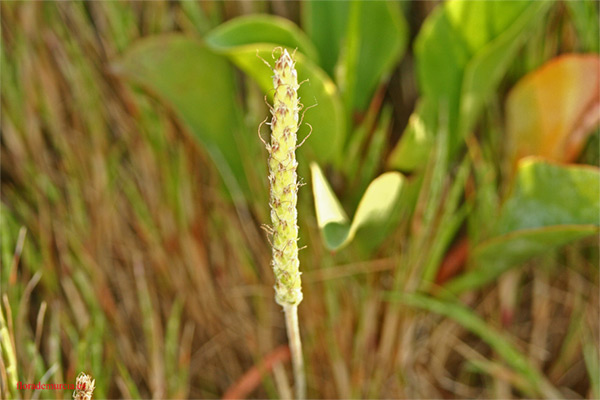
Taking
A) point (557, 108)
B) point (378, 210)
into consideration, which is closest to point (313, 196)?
point (378, 210)

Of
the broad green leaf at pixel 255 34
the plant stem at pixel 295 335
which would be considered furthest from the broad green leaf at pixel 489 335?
the broad green leaf at pixel 255 34

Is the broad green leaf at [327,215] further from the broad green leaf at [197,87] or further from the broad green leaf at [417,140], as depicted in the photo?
the broad green leaf at [197,87]

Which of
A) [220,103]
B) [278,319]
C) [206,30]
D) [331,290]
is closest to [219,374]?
[278,319]

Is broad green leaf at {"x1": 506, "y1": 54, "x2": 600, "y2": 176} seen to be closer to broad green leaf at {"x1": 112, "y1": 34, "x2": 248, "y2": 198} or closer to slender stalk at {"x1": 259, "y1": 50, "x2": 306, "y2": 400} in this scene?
broad green leaf at {"x1": 112, "y1": 34, "x2": 248, "y2": 198}

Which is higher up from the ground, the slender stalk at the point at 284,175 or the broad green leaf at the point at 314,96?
the broad green leaf at the point at 314,96

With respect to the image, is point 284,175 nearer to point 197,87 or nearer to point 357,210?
point 357,210

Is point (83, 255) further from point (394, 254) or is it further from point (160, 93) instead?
point (394, 254)
